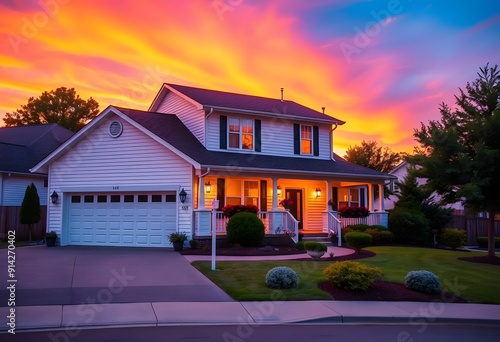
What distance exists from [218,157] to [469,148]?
10.3 m

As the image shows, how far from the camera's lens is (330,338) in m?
7.65

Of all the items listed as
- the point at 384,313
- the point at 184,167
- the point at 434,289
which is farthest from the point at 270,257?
the point at 384,313

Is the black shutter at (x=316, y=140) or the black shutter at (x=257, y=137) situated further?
the black shutter at (x=316, y=140)

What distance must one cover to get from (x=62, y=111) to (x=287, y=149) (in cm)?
3663

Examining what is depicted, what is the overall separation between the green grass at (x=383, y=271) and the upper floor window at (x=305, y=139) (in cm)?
779

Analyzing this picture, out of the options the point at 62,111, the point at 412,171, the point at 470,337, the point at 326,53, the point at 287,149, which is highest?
the point at 62,111

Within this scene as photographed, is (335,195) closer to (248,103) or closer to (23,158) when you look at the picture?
(248,103)

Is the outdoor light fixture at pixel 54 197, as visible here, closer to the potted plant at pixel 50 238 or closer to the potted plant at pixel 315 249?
the potted plant at pixel 50 238

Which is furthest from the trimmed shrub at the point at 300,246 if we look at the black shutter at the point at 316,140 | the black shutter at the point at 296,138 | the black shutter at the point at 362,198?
the black shutter at the point at 362,198

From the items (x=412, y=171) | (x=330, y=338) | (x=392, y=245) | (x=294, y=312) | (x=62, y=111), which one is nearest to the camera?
(x=330, y=338)

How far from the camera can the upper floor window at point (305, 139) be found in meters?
24.4

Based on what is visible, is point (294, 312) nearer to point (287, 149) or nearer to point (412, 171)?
point (412, 171)

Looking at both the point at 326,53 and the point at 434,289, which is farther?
the point at 326,53

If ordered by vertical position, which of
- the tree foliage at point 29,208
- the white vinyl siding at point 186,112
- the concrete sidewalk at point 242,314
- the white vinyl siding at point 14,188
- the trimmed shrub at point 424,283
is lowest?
the concrete sidewalk at point 242,314
